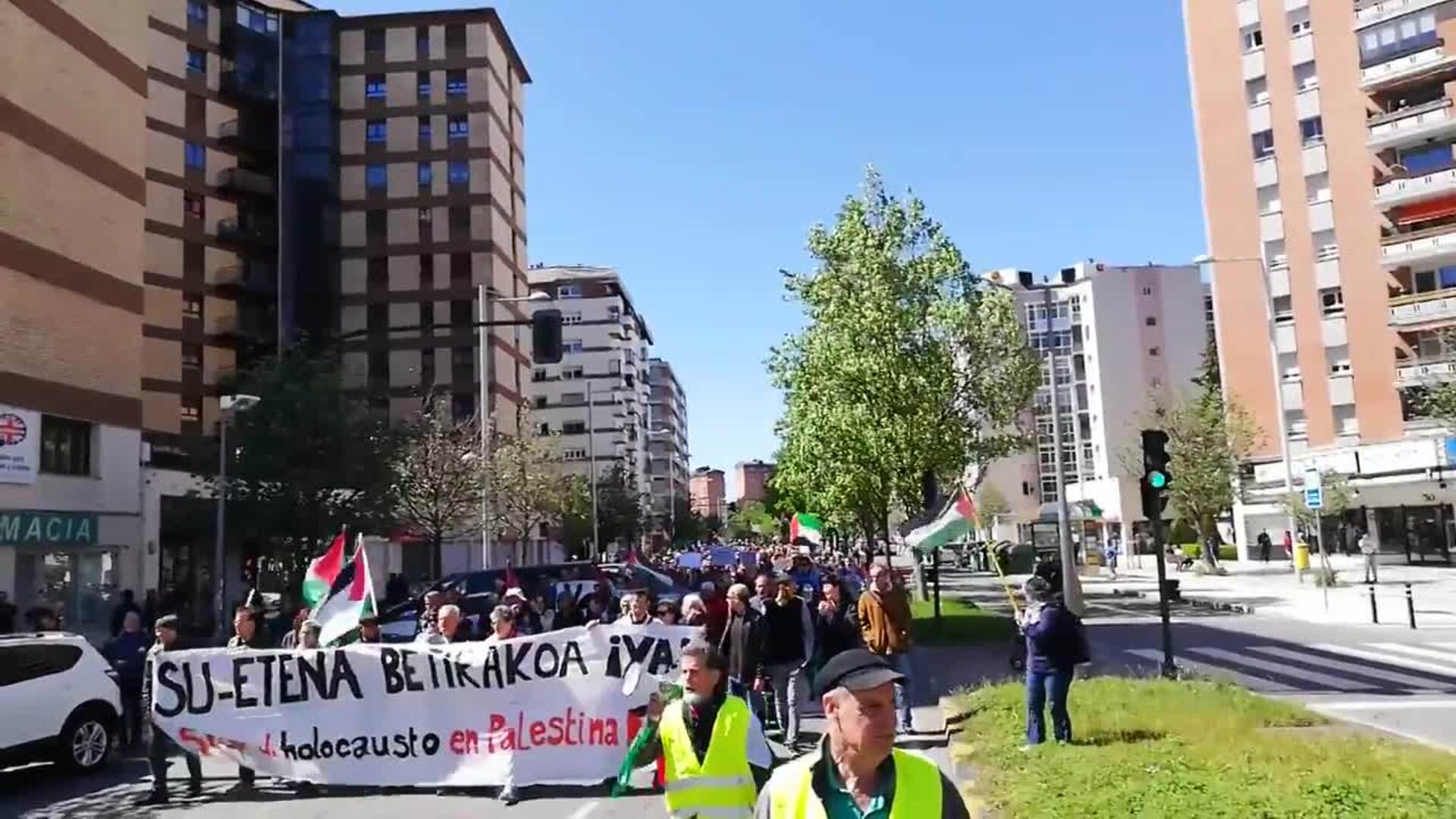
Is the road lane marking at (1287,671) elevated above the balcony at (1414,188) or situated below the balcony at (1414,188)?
below

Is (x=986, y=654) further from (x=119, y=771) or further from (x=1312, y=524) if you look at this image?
(x=1312, y=524)

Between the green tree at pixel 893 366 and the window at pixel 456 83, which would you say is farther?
the window at pixel 456 83

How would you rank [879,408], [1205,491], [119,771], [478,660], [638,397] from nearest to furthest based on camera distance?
[478,660]
[119,771]
[879,408]
[1205,491]
[638,397]

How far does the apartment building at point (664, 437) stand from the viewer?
151 meters

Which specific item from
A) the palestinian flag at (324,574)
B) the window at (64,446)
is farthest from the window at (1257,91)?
the palestinian flag at (324,574)

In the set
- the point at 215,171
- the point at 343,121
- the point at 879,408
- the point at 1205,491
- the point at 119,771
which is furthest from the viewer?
the point at 343,121

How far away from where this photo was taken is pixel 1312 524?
4416cm

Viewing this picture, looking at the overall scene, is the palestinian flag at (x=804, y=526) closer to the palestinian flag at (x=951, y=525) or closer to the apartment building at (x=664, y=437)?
the palestinian flag at (x=951, y=525)

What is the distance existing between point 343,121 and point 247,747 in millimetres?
59589

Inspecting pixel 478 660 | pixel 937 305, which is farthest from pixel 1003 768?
pixel 937 305

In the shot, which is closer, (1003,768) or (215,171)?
(1003,768)

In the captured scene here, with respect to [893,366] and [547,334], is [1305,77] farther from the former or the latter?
[547,334]

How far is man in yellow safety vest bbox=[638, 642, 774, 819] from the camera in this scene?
5211 millimetres

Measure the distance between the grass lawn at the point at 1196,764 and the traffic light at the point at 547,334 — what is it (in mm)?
9611
